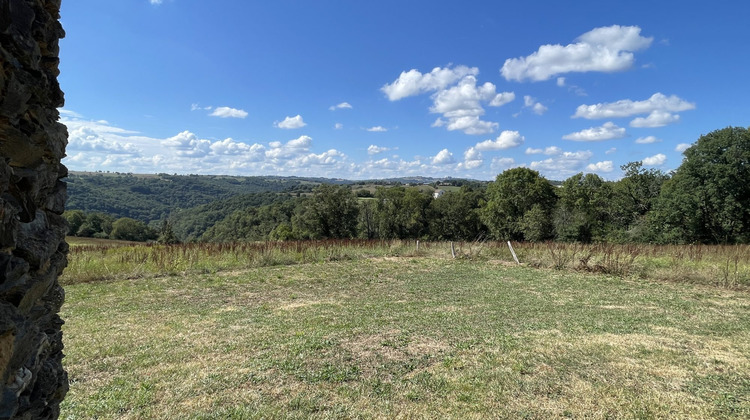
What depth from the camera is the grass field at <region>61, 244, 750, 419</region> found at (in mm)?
3562

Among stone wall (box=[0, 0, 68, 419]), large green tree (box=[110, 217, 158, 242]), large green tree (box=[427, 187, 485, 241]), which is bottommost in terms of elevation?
large green tree (box=[110, 217, 158, 242])

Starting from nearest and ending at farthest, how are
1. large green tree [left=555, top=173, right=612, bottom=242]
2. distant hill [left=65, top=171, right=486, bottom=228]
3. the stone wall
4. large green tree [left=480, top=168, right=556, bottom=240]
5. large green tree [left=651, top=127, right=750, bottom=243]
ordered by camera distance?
the stone wall
large green tree [left=651, top=127, right=750, bottom=243]
large green tree [left=555, top=173, right=612, bottom=242]
large green tree [left=480, top=168, right=556, bottom=240]
distant hill [left=65, top=171, right=486, bottom=228]

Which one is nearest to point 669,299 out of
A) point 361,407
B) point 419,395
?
point 419,395

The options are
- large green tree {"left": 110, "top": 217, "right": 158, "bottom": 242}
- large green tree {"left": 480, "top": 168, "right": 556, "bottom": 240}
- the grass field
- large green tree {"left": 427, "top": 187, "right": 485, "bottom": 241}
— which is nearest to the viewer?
the grass field

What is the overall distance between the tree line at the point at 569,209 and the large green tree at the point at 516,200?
0.12m

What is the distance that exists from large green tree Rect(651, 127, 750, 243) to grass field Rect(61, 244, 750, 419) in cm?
2215

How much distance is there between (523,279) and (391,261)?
7.13 m

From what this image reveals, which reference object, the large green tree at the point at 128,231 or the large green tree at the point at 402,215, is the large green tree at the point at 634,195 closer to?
the large green tree at the point at 402,215

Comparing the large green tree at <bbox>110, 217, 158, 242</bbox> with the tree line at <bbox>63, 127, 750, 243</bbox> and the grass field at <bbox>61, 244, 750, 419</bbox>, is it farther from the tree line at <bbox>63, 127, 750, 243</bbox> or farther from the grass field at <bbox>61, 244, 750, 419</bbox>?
the grass field at <bbox>61, 244, 750, 419</bbox>

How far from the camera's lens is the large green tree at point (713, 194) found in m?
25.8

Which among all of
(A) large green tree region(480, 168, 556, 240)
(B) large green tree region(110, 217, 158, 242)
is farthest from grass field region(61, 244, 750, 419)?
(B) large green tree region(110, 217, 158, 242)

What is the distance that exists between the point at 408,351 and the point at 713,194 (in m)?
33.3

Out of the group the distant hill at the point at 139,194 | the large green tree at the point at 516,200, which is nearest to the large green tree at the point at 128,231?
the distant hill at the point at 139,194

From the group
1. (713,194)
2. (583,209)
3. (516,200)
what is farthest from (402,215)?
(713,194)
